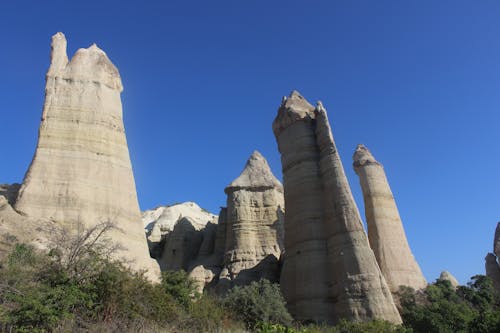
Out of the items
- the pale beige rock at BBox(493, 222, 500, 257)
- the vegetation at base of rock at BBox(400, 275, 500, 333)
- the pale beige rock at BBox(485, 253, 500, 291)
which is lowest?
the vegetation at base of rock at BBox(400, 275, 500, 333)

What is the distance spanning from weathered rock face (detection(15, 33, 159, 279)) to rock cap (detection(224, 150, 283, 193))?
12.4 meters

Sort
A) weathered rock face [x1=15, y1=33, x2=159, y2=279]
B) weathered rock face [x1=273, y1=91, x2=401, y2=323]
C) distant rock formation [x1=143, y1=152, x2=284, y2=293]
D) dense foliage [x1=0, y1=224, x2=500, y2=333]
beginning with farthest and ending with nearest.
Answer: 1. distant rock formation [x1=143, y1=152, x2=284, y2=293]
2. weathered rock face [x1=273, y1=91, x2=401, y2=323]
3. weathered rock face [x1=15, y1=33, x2=159, y2=279]
4. dense foliage [x1=0, y1=224, x2=500, y2=333]

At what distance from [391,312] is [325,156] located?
355 inches

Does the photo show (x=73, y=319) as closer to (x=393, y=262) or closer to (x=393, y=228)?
(x=393, y=262)

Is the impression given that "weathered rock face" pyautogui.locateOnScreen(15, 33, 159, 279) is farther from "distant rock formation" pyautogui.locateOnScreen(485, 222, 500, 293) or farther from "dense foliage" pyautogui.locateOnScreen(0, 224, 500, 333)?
"distant rock formation" pyautogui.locateOnScreen(485, 222, 500, 293)

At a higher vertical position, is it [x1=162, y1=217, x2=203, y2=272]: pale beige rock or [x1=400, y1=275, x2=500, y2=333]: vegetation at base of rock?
[x1=162, y1=217, x2=203, y2=272]: pale beige rock

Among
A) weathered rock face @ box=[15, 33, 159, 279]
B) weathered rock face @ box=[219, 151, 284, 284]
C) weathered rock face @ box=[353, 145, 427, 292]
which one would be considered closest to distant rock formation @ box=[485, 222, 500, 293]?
weathered rock face @ box=[353, 145, 427, 292]

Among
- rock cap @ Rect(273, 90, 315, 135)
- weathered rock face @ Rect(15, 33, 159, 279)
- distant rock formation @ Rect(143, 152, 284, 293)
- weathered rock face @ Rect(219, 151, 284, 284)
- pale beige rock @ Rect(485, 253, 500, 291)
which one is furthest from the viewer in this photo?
pale beige rock @ Rect(485, 253, 500, 291)

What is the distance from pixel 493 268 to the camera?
108 ft

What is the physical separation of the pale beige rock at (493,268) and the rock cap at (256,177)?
1696cm

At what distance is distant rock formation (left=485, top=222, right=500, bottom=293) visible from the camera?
32.5m

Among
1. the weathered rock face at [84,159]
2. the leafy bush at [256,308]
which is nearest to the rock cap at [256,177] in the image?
the weathered rock face at [84,159]

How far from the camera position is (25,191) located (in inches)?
714

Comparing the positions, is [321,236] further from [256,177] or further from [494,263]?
[494,263]
